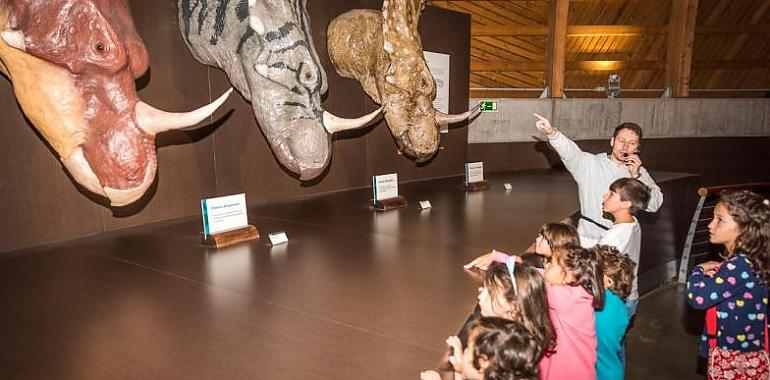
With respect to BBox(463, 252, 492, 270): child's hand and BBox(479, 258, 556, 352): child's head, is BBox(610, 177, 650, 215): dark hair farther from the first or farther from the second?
BBox(479, 258, 556, 352): child's head

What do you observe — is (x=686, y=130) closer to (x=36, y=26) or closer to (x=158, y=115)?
(x=158, y=115)

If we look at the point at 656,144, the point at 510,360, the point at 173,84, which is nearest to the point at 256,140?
the point at 173,84

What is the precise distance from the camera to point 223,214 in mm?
2463

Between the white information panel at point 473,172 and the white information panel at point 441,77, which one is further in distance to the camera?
the white information panel at point 441,77

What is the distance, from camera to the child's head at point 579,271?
1.53 m

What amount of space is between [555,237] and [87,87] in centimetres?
182

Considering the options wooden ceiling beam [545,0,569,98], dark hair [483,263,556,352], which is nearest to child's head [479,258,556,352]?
dark hair [483,263,556,352]

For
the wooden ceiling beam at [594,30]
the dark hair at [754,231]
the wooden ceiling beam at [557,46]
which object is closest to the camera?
the dark hair at [754,231]

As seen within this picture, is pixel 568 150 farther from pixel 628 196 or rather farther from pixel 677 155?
pixel 677 155

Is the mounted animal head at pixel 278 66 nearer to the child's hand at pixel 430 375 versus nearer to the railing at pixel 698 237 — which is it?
the child's hand at pixel 430 375

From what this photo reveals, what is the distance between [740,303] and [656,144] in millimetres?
5326

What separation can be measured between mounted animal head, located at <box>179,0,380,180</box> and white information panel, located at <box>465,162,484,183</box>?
1.82 m

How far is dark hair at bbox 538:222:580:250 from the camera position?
1709 millimetres

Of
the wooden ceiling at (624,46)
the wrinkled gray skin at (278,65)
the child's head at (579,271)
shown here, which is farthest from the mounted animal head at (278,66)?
the wooden ceiling at (624,46)
